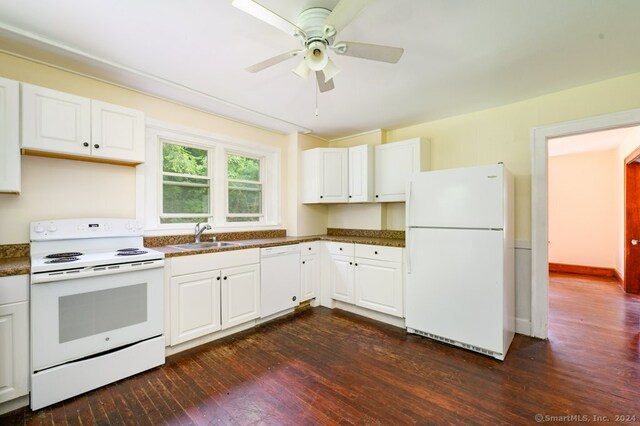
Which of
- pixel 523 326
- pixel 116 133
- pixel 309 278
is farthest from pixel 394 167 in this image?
pixel 116 133

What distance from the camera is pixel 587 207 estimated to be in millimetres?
5504

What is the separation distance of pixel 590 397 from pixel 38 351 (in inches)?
142

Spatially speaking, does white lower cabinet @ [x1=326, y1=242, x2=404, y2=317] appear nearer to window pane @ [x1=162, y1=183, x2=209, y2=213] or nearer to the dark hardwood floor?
the dark hardwood floor

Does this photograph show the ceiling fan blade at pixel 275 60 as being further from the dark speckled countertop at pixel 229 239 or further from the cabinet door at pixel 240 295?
the cabinet door at pixel 240 295

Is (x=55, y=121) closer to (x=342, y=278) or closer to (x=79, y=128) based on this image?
(x=79, y=128)

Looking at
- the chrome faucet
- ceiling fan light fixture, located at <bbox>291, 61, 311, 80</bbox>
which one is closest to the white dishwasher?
the chrome faucet

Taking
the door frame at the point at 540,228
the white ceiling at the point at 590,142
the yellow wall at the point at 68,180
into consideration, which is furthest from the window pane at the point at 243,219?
the white ceiling at the point at 590,142

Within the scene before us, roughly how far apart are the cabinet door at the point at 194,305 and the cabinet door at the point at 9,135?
1264 millimetres

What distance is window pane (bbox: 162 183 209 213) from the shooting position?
300cm

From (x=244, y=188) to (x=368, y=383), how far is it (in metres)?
2.69

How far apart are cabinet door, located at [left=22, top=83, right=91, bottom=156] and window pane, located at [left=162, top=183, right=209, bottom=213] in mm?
882

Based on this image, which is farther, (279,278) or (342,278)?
(342,278)

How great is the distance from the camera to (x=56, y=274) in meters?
1.80

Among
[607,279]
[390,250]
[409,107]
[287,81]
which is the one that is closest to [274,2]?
[287,81]
